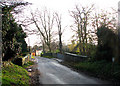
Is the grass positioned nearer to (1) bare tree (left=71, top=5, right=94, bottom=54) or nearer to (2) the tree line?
(2) the tree line

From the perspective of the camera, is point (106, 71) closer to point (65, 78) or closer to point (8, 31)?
point (65, 78)

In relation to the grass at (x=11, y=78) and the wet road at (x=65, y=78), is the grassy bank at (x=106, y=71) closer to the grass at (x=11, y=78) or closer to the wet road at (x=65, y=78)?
the wet road at (x=65, y=78)

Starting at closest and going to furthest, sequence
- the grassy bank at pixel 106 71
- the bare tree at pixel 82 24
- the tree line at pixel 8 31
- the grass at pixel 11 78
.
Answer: the grass at pixel 11 78, the grassy bank at pixel 106 71, the tree line at pixel 8 31, the bare tree at pixel 82 24

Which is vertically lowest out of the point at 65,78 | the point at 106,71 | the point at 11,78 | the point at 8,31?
the point at 65,78

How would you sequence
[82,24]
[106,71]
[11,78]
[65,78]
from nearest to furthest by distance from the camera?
[11,78]
[106,71]
[65,78]
[82,24]

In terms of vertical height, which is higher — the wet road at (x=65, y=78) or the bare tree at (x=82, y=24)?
the bare tree at (x=82, y=24)

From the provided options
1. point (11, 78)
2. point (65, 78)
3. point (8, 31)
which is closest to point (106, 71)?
point (65, 78)

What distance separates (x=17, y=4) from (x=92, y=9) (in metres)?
13.4

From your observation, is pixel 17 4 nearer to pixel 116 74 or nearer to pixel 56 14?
pixel 116 74

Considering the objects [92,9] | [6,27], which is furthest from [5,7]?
[92,9]

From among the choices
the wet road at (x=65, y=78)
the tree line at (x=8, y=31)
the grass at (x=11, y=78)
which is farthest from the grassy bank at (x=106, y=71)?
the tree line at (x=8, y=31)

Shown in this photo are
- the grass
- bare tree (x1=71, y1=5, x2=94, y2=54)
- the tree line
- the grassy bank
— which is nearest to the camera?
the grass

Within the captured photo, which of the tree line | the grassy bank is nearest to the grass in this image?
the tree line

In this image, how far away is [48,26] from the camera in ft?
150
